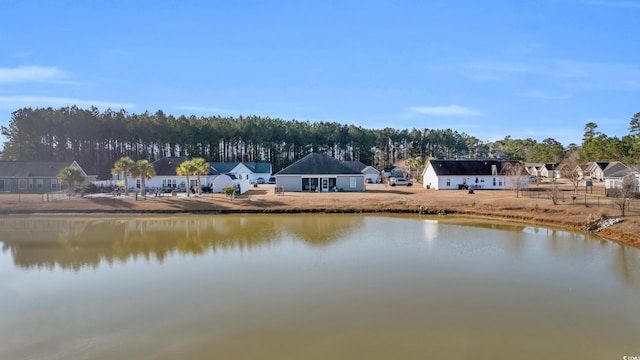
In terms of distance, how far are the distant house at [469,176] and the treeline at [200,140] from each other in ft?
63.9

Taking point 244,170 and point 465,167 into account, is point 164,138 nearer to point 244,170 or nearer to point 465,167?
point 244,170

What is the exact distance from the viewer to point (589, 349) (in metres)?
9.22

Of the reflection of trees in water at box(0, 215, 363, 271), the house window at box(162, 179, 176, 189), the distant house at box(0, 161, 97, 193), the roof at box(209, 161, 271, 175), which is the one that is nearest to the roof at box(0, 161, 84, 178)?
the distant house at box(0, 161, 97, 193)

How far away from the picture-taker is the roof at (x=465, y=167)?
4831 centimetres

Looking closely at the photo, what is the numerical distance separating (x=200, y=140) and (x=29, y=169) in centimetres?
2817

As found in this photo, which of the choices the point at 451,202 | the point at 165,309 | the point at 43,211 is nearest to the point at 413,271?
the point at 165,309

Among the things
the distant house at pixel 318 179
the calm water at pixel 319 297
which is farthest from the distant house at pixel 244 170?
the calm water at pixel 319 297

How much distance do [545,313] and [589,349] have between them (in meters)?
2.04

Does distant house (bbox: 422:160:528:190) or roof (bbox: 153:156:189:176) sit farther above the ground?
roof (bbox: 153:156:189:176)

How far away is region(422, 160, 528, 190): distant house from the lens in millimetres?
47750

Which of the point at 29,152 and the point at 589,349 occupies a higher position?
the point at 29,152

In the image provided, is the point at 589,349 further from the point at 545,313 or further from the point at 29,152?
the point at 29,152

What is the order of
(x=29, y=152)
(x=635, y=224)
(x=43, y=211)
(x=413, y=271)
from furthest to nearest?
(x=29, y=152), (x=43, y=211), (x=635, y=224), (x=413, y=271)

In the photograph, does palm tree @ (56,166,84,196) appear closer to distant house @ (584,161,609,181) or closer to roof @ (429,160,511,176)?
roof @ (429,160,511,176)
